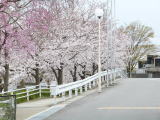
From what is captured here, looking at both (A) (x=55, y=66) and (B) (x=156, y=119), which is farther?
(A) (x=55, y=66)

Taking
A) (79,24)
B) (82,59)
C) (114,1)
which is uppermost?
(114,1)

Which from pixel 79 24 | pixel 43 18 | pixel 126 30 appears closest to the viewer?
pixel 43 18

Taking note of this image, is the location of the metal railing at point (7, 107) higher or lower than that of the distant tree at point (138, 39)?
lower

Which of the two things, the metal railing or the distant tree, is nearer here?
the metal railing

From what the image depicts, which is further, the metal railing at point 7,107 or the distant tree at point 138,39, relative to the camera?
the distant tree at point 138,39

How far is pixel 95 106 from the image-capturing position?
15.0 m

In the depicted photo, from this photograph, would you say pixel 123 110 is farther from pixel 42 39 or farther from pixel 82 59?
pixel 82 59

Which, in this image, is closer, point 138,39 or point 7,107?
point 7,107

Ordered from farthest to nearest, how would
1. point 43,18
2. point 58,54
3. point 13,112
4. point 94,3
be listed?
point 94,3 → point 58,54 → point 43,18 → point 13,112

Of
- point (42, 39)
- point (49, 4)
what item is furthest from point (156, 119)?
point (42, 39)

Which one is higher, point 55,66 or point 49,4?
point 49,4

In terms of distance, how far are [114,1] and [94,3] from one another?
8.42ft

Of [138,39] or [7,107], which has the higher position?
[138,39]

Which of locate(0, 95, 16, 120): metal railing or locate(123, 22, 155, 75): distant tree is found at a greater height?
locate(123, 22, 155, 75): distant tree
